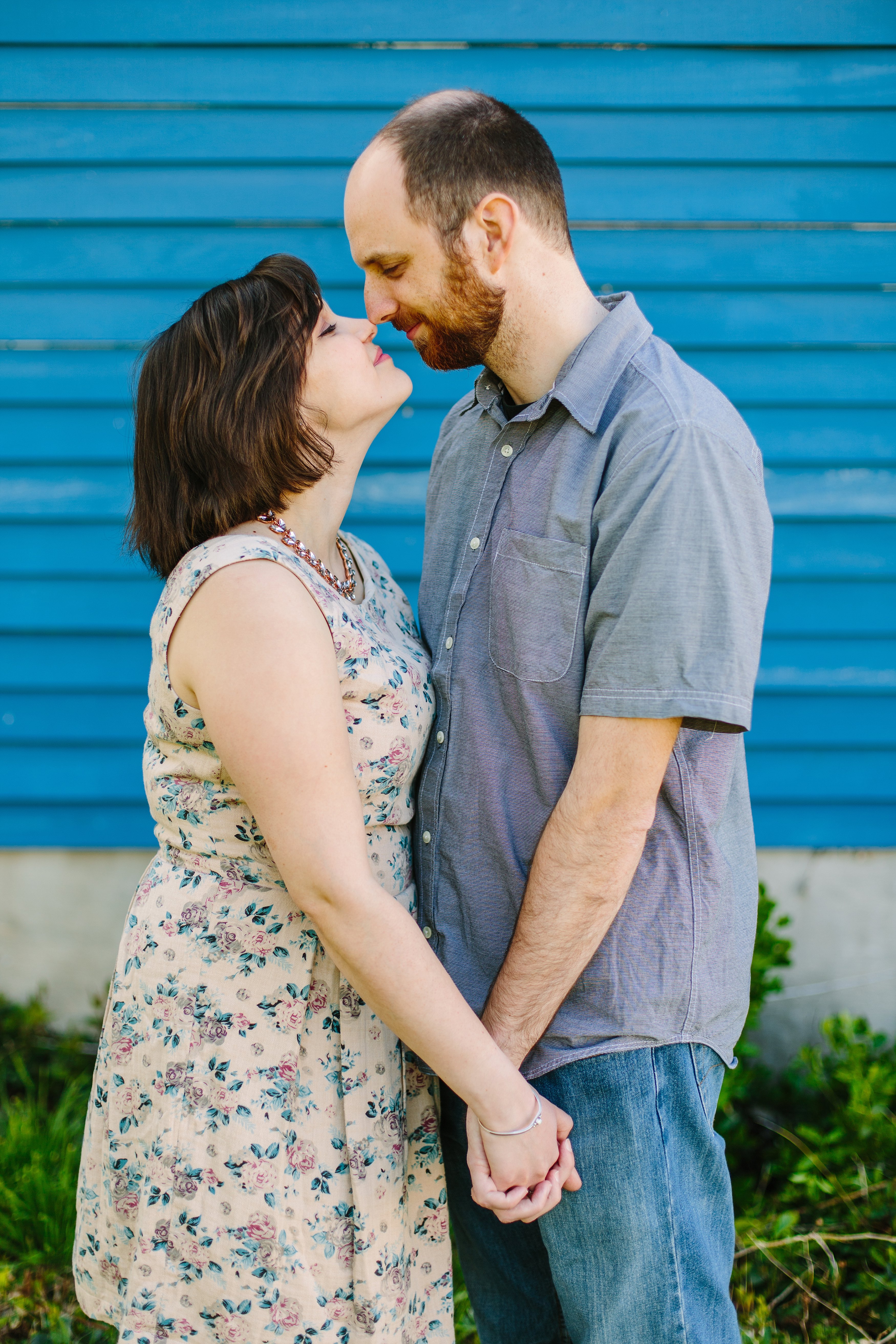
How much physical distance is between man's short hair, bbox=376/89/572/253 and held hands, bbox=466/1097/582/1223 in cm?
138

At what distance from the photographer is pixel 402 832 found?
1.72 metres

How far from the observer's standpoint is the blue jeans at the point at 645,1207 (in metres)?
1.50

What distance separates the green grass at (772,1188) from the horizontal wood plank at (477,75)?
2.16m

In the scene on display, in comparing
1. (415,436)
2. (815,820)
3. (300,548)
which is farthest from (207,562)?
(815,820)

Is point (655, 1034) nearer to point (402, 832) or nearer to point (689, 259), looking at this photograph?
point (402, 832)

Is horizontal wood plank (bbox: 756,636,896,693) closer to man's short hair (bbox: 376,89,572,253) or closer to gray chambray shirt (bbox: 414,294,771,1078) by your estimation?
gray chambray shirt (bbox: 414,294,771,1078)

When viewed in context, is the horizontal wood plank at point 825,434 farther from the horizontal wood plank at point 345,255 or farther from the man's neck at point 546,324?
the man's neck at point 546,324

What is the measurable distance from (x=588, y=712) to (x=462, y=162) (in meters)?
0.92

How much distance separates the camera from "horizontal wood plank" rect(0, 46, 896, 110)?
104 inches

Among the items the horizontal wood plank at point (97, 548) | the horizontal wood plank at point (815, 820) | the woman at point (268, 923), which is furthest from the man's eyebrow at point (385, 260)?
the horizontal wood plank at point (815, 820)

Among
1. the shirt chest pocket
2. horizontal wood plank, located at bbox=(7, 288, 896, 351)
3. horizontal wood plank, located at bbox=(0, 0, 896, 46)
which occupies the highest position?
horizontal wood plank, located at bbox=(0, 0, 896, 46)

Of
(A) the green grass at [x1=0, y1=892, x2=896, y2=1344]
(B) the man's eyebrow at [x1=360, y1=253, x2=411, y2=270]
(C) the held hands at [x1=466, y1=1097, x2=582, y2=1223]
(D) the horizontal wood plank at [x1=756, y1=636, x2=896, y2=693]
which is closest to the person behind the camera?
(C) the held hands at [x1=466, y1=1097, x2=582, y2=1223]

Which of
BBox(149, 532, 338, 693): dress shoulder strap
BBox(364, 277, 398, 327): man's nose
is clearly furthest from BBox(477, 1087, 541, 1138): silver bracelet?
BBox(364, 277, 398, 327): man's nose

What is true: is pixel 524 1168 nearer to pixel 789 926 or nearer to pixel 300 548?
pixel 300 548
